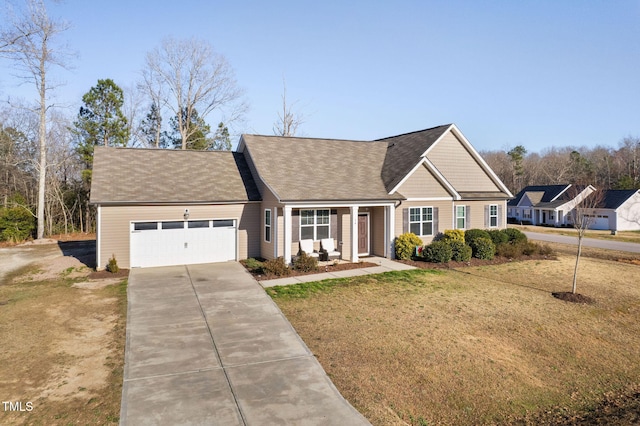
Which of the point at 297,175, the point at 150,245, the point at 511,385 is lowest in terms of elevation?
the point at 511,385

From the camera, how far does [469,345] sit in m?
8.88

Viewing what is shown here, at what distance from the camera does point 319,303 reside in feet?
38.5

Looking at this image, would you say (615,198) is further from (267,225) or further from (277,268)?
(277,268)

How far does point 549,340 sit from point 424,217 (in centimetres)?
1142

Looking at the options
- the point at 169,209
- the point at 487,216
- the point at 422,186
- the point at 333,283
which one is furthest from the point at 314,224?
the point at 487,216

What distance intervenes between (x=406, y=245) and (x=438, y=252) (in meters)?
1.50

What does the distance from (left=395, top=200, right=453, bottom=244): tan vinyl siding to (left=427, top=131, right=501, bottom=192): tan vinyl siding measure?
8.02 ft

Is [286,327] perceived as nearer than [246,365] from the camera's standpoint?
No

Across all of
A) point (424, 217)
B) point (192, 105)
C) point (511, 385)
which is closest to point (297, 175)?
point (424, 217)

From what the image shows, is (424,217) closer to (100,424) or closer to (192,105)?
(100,424)

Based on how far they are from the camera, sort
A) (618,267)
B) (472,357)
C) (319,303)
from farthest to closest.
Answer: (618,267) → (319,303) → (472,357)

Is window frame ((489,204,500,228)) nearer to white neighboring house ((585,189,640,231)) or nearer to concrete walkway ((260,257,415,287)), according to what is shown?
concrete walkway ((260,257,415,287))

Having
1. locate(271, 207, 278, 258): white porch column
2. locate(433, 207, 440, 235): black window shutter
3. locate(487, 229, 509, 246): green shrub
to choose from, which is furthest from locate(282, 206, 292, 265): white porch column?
locate(487, 229, 509, 246): green shrub

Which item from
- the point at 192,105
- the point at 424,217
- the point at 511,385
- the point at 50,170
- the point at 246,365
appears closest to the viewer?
the point at 511,385
